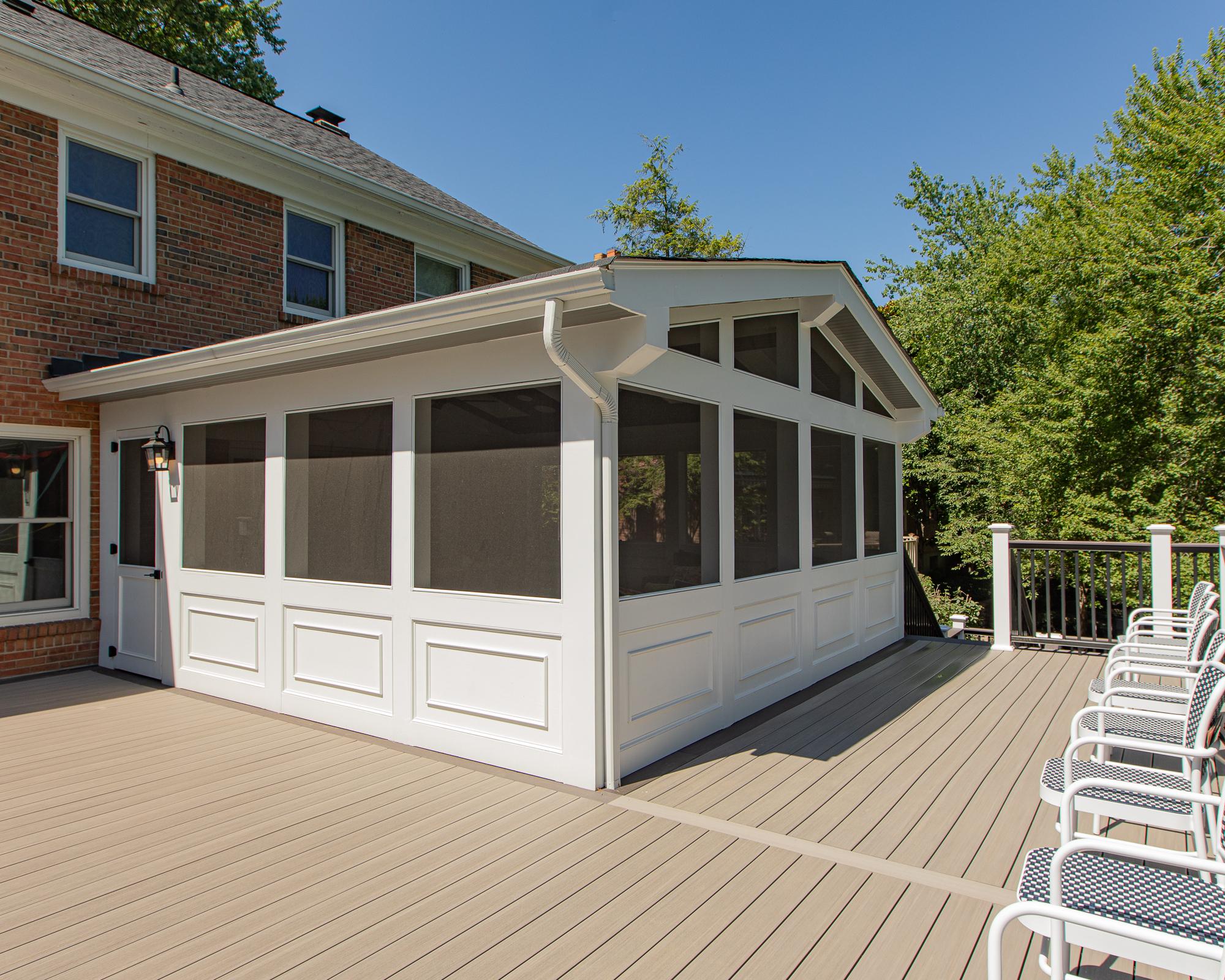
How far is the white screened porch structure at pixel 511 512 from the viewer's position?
407 cm

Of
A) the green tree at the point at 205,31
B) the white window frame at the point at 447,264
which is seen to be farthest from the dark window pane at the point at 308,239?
the green tree at the point at 205,31

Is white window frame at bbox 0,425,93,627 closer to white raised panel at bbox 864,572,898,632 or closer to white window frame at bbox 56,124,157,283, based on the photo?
white window frame at bbox 56,124,157,283

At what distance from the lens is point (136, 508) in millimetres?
6773

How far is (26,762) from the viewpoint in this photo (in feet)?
14.8

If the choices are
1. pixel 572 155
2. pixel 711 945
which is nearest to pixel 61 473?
pixel 711 945

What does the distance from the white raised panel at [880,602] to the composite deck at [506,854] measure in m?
2.27

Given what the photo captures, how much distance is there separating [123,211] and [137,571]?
3.42 meters

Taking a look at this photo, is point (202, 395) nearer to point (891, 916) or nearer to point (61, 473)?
point (61, 473)

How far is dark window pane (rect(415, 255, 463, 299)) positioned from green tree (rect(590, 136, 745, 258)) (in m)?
9.99

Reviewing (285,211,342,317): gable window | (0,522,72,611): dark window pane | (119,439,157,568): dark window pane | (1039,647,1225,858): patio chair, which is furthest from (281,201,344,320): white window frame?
(1039,647,1225,858): patio chair

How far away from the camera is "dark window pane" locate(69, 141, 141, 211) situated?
690cm

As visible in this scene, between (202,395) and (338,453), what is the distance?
1.85 m

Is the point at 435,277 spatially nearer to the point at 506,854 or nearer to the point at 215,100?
the point at 215,100

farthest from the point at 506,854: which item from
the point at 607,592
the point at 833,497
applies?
the point at 833,497
